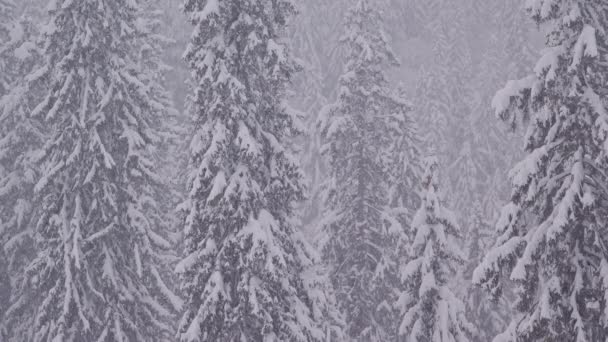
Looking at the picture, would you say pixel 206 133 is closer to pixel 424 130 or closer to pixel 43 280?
pixel 43 280

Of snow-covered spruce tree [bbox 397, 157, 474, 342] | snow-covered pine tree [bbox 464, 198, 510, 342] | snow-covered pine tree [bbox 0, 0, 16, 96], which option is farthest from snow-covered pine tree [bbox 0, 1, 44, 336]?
snow-covered pine tree [bbox 464, 198, 510, 342]

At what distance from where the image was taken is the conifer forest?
10.4 m

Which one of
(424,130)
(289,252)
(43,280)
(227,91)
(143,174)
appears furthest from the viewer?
(424,130)

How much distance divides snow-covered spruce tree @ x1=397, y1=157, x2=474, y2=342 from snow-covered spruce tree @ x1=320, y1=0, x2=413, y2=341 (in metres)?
4.11

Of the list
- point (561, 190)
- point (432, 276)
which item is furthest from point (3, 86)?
point (561, 190)

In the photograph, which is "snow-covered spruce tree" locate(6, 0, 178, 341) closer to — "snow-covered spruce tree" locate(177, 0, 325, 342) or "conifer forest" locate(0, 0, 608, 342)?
"conifer forest" locate(0, 0, 608, 342)

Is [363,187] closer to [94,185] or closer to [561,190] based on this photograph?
[94,185]

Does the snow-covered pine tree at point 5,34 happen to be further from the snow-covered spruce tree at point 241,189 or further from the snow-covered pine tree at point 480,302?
the snow-covered pine tree at point 480,302

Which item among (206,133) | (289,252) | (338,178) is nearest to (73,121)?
(206,133)

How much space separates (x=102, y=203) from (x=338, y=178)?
874 cm

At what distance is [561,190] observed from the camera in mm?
10297

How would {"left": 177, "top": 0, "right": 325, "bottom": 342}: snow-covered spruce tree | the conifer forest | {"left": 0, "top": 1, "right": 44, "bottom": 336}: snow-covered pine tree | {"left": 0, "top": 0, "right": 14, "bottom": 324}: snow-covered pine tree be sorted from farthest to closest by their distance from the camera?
{"left": 0, "top": 0, "right": 14, "bottom": 324}: snow-covered pine tree < {"left": 0, "top": 1, "right": 44, "bottom": 336}: snow-covered pine tree < {"left": 177, "top": 0, "right": 325, "bottom": 342}: snow-covered spruce tree < the conifer forest

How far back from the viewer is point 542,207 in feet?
35.5

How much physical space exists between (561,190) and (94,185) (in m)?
12.9
